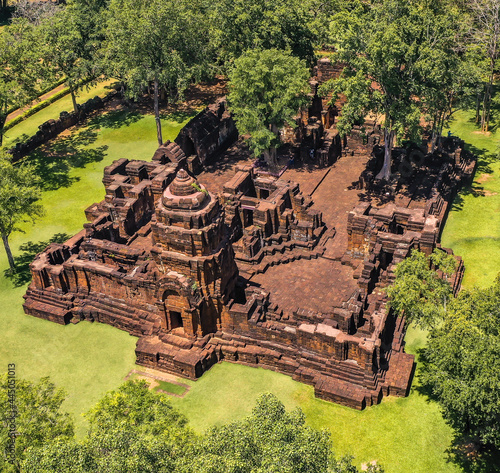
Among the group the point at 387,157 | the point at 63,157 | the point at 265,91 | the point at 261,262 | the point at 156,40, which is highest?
the point at 156,40

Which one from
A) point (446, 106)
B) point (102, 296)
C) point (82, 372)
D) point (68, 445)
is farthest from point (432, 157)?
point (68, 445)

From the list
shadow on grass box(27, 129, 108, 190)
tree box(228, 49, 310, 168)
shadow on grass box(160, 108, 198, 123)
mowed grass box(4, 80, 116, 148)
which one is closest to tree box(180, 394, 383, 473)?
tree box(228, 49, 310, 168)

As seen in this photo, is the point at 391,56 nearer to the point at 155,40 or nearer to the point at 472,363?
the point at 155,40

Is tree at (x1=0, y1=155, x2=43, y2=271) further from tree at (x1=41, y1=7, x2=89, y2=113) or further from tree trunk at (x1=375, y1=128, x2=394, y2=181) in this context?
tree trunk at (x1=375, y1=128, x2=394, y2=181)

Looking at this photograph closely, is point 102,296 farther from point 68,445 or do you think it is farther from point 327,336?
point 68,445

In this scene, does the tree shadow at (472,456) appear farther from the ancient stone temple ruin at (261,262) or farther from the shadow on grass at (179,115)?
the shadow on grass at (179,115)

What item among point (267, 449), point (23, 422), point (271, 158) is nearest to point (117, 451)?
point (267, 449)

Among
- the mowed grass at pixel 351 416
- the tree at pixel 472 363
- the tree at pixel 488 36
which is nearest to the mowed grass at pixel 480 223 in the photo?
the tree at pixel 488 36
